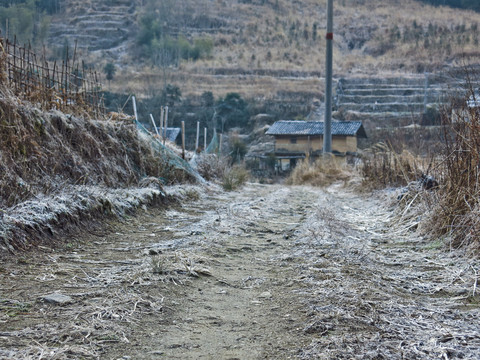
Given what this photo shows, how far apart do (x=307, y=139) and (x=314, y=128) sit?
963 millimetres

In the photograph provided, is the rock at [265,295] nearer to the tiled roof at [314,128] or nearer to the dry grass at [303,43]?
the tiled roof at [314,128]

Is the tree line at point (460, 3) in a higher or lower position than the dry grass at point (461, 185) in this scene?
higher

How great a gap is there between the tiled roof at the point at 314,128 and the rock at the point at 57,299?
79.1 feet

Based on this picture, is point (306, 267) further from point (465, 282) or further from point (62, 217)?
point (62, 217)

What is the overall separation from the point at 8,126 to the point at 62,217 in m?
1.10

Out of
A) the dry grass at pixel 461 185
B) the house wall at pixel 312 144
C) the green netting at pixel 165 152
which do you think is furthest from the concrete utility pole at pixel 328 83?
the dry grass at pixel 461 185

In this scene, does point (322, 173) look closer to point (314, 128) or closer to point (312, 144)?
point (314, 128)

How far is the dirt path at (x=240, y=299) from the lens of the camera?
2.06m

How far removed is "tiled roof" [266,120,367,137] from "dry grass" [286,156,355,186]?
31.1 ft

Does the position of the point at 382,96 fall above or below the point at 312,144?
above

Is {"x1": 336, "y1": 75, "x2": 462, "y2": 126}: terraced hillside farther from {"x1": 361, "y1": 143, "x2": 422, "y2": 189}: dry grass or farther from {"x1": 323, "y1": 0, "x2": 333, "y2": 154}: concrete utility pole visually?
{"x1": 361, "y1": 143, "x2": 422, "y2": 189}: dry grass

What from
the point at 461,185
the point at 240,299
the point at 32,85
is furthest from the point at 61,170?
the point at 461,185

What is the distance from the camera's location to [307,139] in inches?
1082

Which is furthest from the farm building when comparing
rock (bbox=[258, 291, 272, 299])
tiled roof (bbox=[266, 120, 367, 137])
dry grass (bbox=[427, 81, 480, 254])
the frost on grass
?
rock (bbox=[258, 291, 272, 299])
